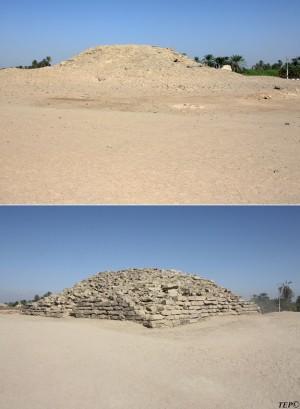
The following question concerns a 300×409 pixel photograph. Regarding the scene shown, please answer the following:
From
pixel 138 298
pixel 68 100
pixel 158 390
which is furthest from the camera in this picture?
pixel 68 100

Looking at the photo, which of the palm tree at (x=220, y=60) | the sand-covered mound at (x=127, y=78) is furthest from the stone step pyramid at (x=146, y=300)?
the palm tree at (x=220, y=60)

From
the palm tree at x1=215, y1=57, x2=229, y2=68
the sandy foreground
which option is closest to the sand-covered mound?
the sandy foreground

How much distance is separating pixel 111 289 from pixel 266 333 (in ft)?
17.4

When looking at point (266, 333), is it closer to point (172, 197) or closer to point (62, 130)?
point (172, 197)

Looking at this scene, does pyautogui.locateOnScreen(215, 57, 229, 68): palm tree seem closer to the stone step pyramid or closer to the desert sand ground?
the desert sand ground

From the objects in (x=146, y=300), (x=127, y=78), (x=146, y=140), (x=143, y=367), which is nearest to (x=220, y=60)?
(x=127, y=78)

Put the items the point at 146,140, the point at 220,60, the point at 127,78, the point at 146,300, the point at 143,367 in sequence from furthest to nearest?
the point at 220,60
the point at 127,78
the point at 146,140
the point at 146,300
the point at 143,367

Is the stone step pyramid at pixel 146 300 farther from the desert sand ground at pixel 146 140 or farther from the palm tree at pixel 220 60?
the palm tree at pixel 220 60

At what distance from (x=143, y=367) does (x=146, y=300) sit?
4737 mm

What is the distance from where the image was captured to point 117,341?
35.2 feet

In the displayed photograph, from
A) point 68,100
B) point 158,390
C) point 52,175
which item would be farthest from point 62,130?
point 158,390

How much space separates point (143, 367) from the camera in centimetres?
916

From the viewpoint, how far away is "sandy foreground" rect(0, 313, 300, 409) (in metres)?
7.61

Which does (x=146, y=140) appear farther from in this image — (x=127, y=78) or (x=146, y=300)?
(x=127, y=78)
